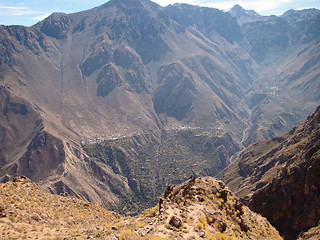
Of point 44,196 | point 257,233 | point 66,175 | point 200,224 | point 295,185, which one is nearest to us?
point 200,224

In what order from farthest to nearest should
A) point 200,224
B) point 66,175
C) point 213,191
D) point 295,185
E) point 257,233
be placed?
point 66,175 < point 295,185 < point 213,191 < point 257,233 < point 200,224

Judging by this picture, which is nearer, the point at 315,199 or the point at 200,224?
the point at 200,224

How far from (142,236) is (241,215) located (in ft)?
66.6

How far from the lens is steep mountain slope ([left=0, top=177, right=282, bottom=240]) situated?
2594cm

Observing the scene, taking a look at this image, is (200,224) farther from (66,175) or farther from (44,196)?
(66,175)

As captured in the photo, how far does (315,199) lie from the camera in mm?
48250

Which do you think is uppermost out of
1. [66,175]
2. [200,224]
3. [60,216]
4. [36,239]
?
[36,239]

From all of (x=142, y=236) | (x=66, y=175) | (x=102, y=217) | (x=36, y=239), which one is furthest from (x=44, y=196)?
(x=66, y=175)

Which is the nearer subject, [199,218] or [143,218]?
[199,218]

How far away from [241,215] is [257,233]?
307 cm

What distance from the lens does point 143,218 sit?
31656 mm

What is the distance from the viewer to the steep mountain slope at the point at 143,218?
25938 mm

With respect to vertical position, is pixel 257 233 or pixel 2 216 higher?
pixel 2 216

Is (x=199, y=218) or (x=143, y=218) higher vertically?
(x=199, y=218)
